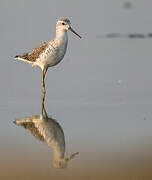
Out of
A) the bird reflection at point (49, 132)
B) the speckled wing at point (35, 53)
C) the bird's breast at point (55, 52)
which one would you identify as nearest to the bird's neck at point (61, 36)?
the bird's breast at point (55, 52)

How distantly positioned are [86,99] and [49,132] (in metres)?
2.66

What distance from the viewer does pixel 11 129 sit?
11305mm

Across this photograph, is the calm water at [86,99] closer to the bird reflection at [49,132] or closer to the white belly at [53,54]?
the bird reflection at [49,132]

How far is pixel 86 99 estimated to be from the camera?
1342cm

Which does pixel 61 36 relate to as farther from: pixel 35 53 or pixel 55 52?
pixel 35 53

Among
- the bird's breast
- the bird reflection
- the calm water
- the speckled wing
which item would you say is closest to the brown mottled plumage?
the bird reflection

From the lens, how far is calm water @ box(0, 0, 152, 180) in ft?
30.3

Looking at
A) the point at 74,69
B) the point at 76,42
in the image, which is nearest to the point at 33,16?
the point at 76,42

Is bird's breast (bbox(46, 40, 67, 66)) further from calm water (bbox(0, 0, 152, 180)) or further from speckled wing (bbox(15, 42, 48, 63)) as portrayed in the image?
calm water (bbox(0, 0, 152, 180))

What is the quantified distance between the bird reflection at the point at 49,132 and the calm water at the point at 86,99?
105 mm

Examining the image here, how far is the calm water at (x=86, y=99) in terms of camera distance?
9.25m

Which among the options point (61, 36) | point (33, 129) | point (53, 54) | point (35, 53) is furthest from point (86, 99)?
point (33, 129)

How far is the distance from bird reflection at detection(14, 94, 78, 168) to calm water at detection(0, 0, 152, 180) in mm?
105

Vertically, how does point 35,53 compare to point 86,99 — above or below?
above
